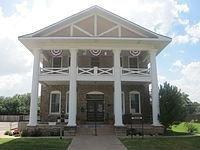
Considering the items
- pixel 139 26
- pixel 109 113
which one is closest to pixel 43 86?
pixel 109 113

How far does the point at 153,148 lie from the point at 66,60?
15080 mm

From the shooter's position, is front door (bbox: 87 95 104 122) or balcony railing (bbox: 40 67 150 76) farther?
front door (bbox: 87 95 104 122)

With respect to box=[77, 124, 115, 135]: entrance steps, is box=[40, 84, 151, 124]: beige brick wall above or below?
above

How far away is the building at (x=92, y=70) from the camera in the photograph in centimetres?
2403

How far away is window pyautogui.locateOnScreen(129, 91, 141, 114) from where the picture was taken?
27.7 meters

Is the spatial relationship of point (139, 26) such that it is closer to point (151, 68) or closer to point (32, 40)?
point (151, 68)

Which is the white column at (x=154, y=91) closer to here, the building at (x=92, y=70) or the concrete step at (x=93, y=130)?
the building at (x=92, y=70)

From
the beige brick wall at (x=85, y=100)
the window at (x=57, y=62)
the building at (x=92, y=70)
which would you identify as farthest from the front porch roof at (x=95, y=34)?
the beige brick wall at (x=85, y=100)

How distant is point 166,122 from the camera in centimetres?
2327

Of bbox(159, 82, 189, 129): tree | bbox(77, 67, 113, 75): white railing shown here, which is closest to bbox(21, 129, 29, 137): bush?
bbox(77, 67, 113, 75): white railing

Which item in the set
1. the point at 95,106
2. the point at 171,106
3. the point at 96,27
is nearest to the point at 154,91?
the point at 171,106

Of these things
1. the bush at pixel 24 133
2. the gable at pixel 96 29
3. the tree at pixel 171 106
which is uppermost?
the gable at pixel 96 29

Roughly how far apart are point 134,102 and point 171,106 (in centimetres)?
514

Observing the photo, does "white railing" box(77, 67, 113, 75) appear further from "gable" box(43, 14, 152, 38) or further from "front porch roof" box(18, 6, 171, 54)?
"gable" box(43, 14, 152, 38)
